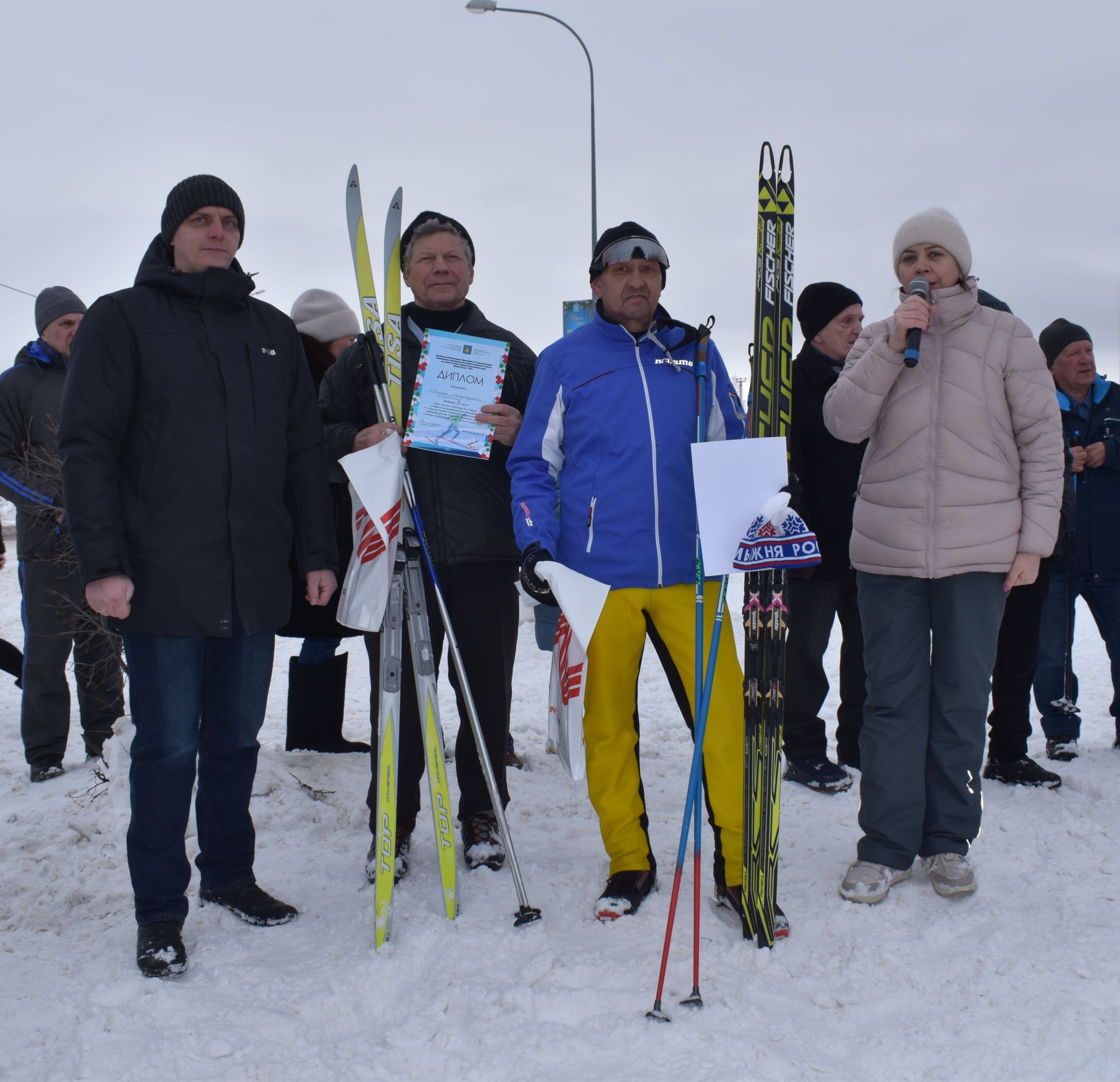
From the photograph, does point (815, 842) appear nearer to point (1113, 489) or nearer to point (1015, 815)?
point (1015, 815)

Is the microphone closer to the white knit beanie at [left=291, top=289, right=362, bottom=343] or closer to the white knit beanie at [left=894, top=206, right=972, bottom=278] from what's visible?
the white knit beanie at [left=894, top=206, right=972, bottom=278]

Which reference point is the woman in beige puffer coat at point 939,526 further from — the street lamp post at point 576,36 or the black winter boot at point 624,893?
the street lamp post at point 576,36

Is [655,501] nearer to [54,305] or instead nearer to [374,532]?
[374,532]

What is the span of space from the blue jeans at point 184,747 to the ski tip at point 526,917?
2.93 feet

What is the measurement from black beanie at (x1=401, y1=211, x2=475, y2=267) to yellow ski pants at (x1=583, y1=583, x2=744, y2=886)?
137cm

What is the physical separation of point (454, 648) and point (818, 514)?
1824mm

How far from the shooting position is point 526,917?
2756mm

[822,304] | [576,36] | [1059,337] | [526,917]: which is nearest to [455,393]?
[526,917]

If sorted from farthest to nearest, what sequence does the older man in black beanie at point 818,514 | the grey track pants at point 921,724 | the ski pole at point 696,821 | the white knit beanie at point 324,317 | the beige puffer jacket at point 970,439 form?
the white knit beanie at point 324,317 < the older man in black beanie at point 818,514 < the grey track pants at point 921,724 < the beige puffer jacket at point 970,439 < the ski pole at point 696,821

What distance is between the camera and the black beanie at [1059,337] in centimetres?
462

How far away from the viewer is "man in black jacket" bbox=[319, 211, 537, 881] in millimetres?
3127

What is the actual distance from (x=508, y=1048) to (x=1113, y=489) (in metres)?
4.01

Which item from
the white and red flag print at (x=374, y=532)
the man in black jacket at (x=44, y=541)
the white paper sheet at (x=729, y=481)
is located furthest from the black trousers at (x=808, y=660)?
the man in black jacket at (x=44, y=541)

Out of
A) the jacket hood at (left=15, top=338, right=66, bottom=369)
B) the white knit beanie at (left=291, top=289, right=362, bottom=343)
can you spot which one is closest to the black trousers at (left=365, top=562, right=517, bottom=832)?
the white knit beanie at (left=291, top=289, right=362, bottom=343)
